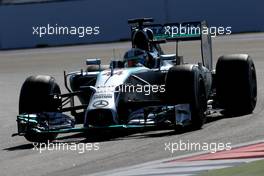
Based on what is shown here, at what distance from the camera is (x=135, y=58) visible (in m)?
14.3

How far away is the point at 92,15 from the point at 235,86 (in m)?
40.8

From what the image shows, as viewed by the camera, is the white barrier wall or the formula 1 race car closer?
the formula 1 race car

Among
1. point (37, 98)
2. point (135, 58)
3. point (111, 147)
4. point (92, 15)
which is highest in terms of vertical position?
point (92, 15)

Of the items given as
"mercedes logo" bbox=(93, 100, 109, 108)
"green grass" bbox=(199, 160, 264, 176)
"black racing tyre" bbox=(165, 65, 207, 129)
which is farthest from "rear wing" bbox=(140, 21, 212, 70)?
"green grass" bbox=(199, 160, 264, 176)

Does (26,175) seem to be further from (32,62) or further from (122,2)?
(122,2)

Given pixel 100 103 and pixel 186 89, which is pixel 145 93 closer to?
pixel 186 89

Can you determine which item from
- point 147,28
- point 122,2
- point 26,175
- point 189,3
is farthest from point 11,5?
point 26,175

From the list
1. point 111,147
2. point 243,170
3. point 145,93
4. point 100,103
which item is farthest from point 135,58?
point 243,170

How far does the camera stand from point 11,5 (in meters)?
55.8

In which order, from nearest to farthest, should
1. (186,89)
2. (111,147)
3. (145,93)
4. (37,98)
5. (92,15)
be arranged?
(111,147) → (186,89) → (145,93) → (37,98) → (92,15)

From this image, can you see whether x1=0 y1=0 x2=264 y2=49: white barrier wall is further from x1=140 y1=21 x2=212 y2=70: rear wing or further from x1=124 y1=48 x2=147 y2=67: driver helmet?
x1=124 y1=48 x2=147 y2=67: driver helmet

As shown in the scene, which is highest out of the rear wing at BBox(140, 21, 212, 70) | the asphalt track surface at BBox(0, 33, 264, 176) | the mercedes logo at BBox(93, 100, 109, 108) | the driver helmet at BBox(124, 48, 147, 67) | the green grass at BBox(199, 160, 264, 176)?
the rear wing at BBox(140, 21, 212, 70)

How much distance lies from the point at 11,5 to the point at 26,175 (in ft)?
153

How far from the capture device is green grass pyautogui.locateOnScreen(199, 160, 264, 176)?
8320 millimetres
